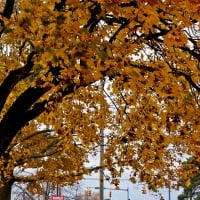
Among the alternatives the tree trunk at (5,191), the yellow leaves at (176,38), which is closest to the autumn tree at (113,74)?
the yellow leaves at (176,38)

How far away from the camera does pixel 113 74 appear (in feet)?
23.5

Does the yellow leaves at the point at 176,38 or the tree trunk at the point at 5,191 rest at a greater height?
the tree trunk at the point at 5,191

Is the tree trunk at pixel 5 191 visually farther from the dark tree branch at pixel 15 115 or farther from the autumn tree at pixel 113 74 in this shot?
the dark tree branch at pixel 15 115

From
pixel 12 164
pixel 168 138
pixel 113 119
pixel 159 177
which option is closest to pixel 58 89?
pixel 168 138

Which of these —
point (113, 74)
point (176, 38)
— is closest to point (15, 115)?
point (113, 74)

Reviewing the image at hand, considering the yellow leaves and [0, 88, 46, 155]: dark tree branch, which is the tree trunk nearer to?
[0, 88, 46, 155]: dark tree branch

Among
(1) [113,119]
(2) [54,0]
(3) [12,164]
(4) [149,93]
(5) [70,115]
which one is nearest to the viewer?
(2) [54,0]

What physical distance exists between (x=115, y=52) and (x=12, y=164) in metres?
12.9

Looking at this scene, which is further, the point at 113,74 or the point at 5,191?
the point at 5,191

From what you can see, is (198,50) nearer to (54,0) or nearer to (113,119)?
(54,0)

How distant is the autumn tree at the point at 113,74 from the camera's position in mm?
5918

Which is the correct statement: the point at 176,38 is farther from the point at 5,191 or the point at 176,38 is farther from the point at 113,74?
the point at 5,191

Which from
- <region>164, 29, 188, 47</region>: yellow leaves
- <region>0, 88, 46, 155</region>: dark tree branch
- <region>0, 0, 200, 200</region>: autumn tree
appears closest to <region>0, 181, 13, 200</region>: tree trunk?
<region>0, 0, 200, 200</region>: autumn tree

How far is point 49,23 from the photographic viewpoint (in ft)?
19.9
